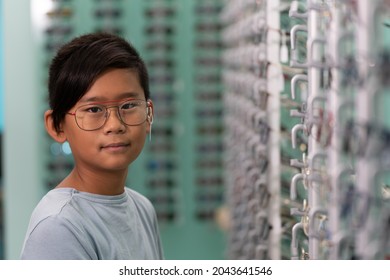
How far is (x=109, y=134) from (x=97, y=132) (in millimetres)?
33

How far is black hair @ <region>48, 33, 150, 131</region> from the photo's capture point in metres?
1.80

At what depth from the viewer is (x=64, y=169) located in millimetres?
6324

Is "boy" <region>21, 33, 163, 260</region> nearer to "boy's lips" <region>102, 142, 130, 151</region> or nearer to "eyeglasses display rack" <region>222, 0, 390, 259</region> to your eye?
"boy's lips" <region>102, 142, 130, 151</region>

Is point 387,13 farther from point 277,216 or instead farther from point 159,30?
point 159,30

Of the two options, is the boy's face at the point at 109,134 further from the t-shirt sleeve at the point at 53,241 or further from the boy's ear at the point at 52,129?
the t-shirt sleeve at the point at 53,241

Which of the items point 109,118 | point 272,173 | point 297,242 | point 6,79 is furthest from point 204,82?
point 109,118

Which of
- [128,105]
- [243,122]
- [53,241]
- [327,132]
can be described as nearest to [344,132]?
[327,132]

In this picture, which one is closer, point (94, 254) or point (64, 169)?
point (94, 254)

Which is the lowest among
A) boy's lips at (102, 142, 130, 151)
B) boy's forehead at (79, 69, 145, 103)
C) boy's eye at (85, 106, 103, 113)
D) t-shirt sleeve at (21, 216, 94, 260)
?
t-shirt sleeve at (21, 216, 94, 260)

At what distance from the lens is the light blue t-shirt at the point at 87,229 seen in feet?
5.54

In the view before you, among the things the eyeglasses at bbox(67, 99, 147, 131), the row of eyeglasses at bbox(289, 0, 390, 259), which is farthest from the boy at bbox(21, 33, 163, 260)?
the row of eyeglasses at bbox(289, 0, 390, 259)

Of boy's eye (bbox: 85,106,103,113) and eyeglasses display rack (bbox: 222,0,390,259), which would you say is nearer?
eyeglasses display rack (bbox: 222,0,390,259)

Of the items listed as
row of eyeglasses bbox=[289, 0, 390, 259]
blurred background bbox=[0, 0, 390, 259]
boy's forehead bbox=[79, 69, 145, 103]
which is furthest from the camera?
boy's forehead bbox=[79, 69, 145, 103]

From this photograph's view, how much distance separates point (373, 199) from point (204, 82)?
5000mm
